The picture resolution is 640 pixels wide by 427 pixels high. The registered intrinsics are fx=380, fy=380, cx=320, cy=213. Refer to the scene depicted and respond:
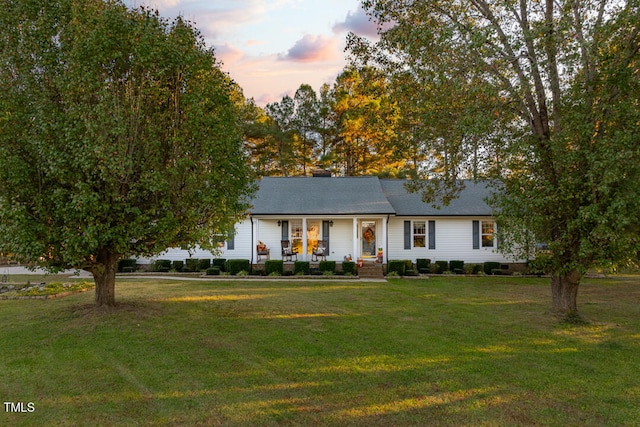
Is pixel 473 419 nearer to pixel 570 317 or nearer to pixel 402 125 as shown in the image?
pixel 570 317

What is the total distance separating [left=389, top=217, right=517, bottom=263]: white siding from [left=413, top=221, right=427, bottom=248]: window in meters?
0.21

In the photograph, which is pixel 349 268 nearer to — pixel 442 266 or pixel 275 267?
pixel 275 267

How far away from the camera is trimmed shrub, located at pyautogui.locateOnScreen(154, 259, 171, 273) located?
1862 centimetres

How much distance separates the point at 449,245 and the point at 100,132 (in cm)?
1624

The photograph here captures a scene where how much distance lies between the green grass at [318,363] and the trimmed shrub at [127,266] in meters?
8.26

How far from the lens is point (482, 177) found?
10.5 meters

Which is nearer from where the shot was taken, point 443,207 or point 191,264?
point 191,264

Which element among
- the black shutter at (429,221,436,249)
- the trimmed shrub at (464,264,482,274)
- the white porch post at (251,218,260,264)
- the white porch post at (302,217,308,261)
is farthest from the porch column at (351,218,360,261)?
the trimmed shrub at (464,264,482,274)

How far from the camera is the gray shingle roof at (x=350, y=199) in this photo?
18.5 metres

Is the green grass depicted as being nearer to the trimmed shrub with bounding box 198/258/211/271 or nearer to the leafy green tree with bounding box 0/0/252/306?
the leafy green tree with bounding box 0/0/252/306

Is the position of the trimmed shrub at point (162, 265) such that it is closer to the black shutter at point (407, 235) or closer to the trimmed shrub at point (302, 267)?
the trimmed shrub at point (302, 267)

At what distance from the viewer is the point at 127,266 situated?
19.1 metres

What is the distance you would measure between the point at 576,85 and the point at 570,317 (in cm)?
506

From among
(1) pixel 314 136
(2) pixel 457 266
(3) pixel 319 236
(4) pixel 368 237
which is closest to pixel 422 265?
(2) pixel 457 266
